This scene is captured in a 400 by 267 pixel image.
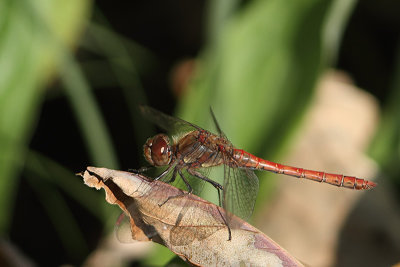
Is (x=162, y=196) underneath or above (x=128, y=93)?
underneath

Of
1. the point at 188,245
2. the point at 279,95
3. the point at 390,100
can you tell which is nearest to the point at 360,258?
the point at 279,95

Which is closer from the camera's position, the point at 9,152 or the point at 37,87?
the point at 9,152

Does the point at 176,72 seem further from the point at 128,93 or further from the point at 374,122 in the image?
the point at 374,122

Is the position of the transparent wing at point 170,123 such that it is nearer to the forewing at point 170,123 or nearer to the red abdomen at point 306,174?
the forewing at point 170,123

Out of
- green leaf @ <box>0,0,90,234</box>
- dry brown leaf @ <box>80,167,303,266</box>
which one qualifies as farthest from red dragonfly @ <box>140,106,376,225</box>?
green leaf @ <box>0,0,90,234</box>

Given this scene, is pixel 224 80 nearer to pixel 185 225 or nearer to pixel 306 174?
pixel 306 174

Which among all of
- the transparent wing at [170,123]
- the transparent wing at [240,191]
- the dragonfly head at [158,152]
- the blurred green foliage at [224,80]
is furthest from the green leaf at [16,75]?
the transparent wing at [240,191]

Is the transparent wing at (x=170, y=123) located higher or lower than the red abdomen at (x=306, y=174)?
higher
